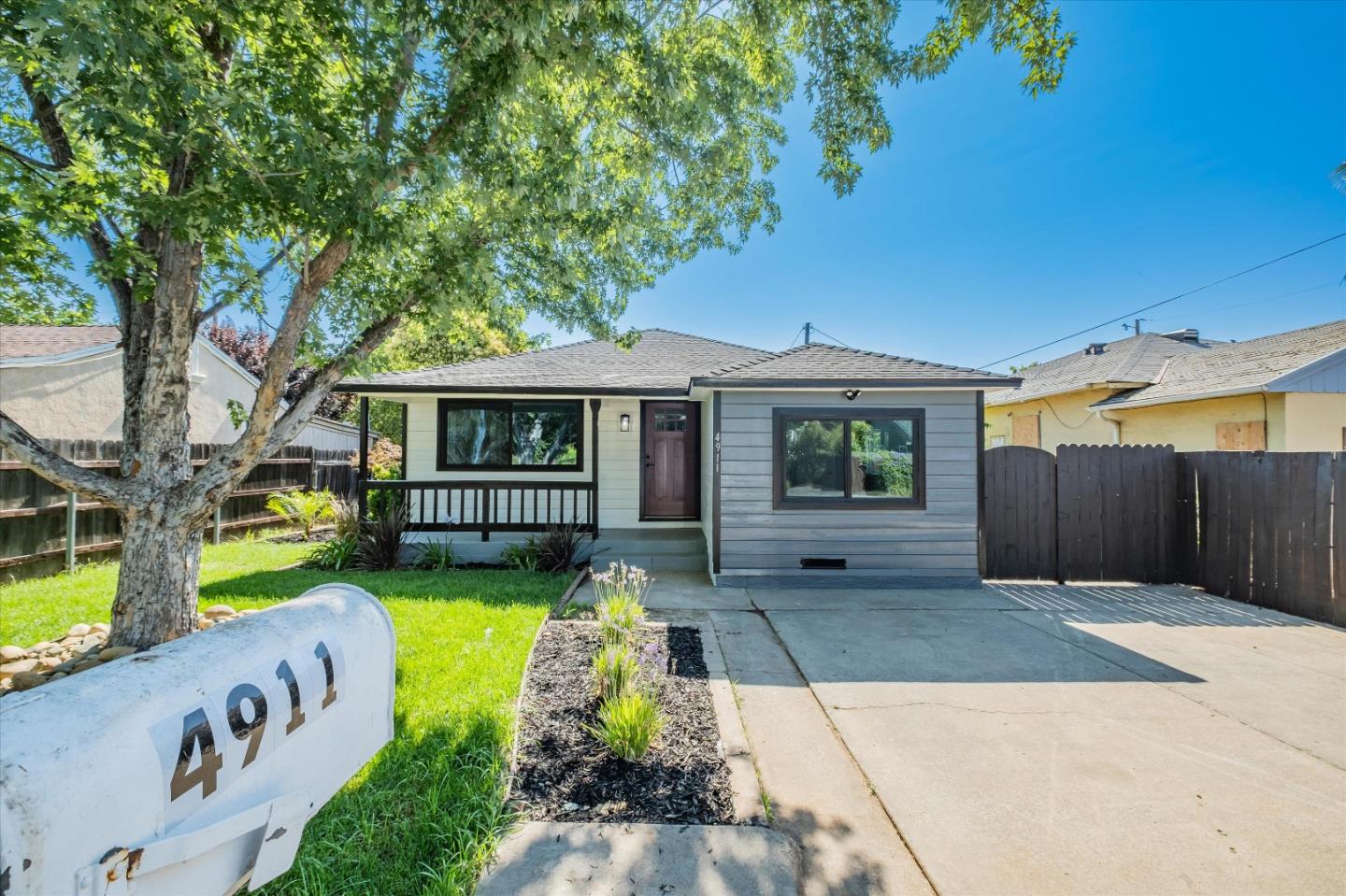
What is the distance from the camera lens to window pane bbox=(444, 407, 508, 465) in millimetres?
9391

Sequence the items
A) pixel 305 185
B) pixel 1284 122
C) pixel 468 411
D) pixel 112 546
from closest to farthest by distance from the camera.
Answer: pixel 305 185, pixel 112 546, pixel 468 411, pixel 1284 122

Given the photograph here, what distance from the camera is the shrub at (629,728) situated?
2807 mm

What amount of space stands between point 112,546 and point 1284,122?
72.0ft

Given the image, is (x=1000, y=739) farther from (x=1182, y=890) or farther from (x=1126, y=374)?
(x=1126, y=374)

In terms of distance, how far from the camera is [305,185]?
2865 millimetres

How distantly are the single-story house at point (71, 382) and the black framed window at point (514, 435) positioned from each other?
4.15 m

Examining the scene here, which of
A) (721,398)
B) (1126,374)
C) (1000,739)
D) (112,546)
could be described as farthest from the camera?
(1126,374)

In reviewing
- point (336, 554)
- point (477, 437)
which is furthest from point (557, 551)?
point (336, 554)

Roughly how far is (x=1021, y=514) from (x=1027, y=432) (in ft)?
35.5

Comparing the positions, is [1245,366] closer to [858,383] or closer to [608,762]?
[858,383]

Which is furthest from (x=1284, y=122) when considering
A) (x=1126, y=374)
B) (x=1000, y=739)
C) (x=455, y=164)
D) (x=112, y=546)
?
(x=112, y=546)

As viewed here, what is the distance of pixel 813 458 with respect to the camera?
6.86 metres

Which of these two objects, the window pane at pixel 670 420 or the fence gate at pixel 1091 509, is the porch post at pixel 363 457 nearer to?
the window pane at pixel 670 420

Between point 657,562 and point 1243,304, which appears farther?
point 1243,304
